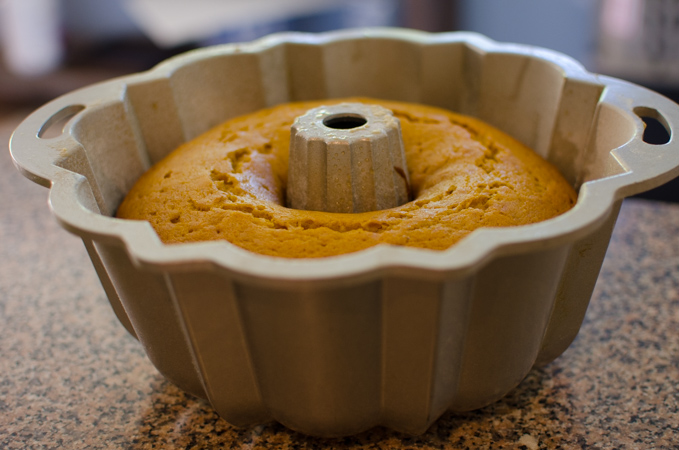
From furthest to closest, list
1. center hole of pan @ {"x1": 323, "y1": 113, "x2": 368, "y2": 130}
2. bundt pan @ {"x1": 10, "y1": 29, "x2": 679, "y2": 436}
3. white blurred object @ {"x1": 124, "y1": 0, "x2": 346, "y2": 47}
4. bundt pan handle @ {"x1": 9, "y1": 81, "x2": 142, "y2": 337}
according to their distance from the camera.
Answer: white blurred object @ {"x1": 124, "y1": 0, "x2": 346, "y2": 47}
center hole of pan @ {"x1": 323, "y1": 113, "x2": 368, "y2": 130}
bundt pan handle @ {"x1": 9, "y1": 81, "x2": 142, "y2": 337}
bundt pan @ {"x1": 10, "y1": 29, "x2": 679, "y2": 436}

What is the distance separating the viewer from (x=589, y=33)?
1.95 metres

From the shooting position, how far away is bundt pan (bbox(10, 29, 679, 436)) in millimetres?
455

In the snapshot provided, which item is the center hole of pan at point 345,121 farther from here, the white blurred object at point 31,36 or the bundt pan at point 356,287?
the white blurred object at point 31,36

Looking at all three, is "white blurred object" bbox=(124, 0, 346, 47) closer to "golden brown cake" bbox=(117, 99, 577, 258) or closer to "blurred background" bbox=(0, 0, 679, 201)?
"blurred background" bbox=(0, 0, 679, 201)

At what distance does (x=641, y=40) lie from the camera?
1.68 meters

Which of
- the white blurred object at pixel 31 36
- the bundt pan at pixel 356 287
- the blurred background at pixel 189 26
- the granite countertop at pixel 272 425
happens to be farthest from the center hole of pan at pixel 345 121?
the white blurred object at pixel 31 36

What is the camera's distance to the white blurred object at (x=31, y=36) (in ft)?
6.39

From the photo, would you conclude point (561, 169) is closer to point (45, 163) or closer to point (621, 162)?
Result: point (621, 162)

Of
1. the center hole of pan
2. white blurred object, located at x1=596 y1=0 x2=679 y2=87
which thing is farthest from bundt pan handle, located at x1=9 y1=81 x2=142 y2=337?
white blurred object, located at x1=596 y1=0 x2=679 y2=87

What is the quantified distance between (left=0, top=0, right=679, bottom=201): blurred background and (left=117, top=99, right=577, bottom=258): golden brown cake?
1.13m

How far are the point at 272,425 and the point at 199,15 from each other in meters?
1.63

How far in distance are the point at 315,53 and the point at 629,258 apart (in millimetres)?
643

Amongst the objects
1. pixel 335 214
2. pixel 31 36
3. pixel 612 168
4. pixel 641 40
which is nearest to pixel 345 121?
pixel 335 214

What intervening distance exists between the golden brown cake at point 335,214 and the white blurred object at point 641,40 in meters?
1.06
